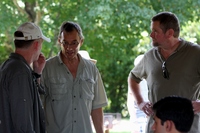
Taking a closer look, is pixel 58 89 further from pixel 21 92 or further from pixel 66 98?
pixel 21 92

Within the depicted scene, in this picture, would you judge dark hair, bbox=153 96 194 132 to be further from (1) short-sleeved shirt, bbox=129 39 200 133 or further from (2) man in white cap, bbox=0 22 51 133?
(1) short-sleeved shirt, bbox=129 39 200 133

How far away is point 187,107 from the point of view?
2631mm

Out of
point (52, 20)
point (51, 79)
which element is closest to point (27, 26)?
point (51, 79)

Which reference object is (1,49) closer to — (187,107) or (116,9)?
(116,9)

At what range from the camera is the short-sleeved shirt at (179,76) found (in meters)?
3.75

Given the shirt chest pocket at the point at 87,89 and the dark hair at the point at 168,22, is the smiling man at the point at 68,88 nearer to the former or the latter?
the shirt chest pocket at the point at 87,89

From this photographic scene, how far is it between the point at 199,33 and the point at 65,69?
23.1 ft

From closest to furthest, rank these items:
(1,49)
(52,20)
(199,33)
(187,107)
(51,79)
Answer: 1. (187,107)
2. (51,79)
3. (52,20)
4. (1,49)
5. (199,33)

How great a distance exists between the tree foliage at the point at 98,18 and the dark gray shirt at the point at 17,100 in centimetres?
397

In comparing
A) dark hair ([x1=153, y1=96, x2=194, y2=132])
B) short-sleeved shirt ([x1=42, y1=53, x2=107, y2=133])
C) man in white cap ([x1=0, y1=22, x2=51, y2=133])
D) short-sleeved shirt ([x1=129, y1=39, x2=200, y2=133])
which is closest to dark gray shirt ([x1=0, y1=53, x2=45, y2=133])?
man in white cap ([x1=0, y1=22, x2=51, y2=133])

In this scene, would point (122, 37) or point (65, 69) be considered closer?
point (65, 69)

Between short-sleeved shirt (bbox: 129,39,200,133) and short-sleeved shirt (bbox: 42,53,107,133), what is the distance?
0.49 m

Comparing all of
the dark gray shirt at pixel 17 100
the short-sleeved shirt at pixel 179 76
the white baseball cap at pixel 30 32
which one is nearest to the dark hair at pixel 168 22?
the short-sleeved shirt at pixel 179 76

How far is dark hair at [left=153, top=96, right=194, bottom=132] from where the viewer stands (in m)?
2.57
